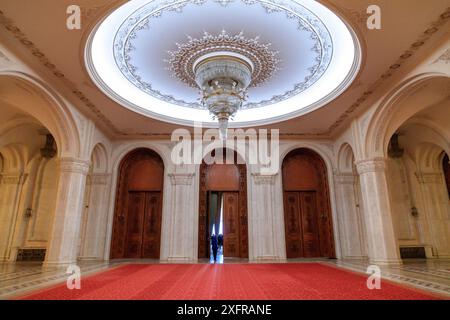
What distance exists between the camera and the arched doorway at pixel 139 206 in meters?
8.22

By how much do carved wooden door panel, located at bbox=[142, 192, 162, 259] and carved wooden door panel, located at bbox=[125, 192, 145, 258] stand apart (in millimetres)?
116

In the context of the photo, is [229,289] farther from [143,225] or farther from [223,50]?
[143,225]

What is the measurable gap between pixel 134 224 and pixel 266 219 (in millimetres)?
3837

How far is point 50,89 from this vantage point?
215 inches

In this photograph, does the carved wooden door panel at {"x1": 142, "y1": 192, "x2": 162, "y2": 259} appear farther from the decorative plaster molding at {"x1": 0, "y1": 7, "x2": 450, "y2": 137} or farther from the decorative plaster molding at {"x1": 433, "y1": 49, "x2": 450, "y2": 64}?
the decorative plaster molding at {"x1": 433, "y1": 49, "x2": 450, "y2": 64}

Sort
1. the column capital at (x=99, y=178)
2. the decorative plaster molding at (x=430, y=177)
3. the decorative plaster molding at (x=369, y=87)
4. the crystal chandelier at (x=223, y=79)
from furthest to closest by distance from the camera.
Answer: the decorative plaster molding at (x=430, y=177) < the column capital at (x=99, y=178) < the crystal chandelier at (x=223, y=79) < the decorative plaster molding at (x=369, y=87)

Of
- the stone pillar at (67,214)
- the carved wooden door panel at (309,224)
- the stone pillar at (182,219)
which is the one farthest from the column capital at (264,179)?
the stone pillar at (67,214)

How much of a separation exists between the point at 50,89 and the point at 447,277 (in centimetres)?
716

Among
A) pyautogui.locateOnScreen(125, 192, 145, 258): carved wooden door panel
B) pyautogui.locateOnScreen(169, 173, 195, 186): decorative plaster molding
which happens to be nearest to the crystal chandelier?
pyautogui.locateOnScreen(169, 173, 195, 186): decorative plaster molding

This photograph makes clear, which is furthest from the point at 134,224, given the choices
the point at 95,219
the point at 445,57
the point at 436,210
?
the point at 436,210

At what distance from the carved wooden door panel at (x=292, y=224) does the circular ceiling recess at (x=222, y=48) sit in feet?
9.21

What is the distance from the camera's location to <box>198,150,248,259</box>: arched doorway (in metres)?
8.30

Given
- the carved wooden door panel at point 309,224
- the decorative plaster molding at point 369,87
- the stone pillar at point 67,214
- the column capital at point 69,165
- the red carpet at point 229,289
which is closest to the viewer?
the red carpet at point 229,289

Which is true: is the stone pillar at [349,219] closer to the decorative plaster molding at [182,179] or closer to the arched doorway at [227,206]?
Answer: the arched doorway at [227,206]
